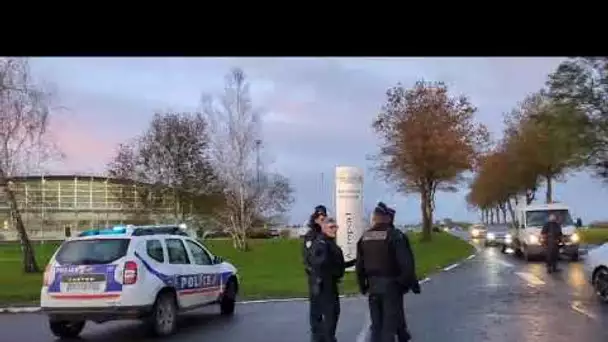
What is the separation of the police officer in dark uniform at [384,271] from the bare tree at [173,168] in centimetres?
4188

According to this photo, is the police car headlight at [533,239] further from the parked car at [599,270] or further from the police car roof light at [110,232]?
the police car roof light at [110,232]

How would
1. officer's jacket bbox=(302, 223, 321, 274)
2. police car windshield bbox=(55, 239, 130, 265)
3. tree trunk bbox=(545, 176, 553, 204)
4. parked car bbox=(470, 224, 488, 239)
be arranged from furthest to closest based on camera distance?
parked car bbox=(470, 224, 488, 239), tree trunk bbox=(545, 176, 553, 204), police car windshield bbox=(55, 239, 130, 265), officer's jacket bbox=(302, 223, 321, 274)

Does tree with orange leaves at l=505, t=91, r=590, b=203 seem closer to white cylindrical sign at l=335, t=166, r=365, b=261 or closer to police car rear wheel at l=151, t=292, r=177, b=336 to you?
white cylindrical sign at l=335, t=166, r=365, b=261

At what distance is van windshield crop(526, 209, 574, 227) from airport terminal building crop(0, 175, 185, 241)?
16657 mm

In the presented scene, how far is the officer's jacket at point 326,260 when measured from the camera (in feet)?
33.4

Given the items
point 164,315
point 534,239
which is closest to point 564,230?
point 534,239

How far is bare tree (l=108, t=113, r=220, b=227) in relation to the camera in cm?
5178

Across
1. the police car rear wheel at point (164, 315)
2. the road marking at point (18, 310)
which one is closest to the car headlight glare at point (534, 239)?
the road marking at point (18, 310)

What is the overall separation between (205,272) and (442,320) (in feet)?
13.6

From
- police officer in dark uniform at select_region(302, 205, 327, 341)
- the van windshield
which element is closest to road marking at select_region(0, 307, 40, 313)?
police officer in dark uniform at select_region(302, 205, 327, 341)

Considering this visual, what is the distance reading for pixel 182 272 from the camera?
13148 mm
